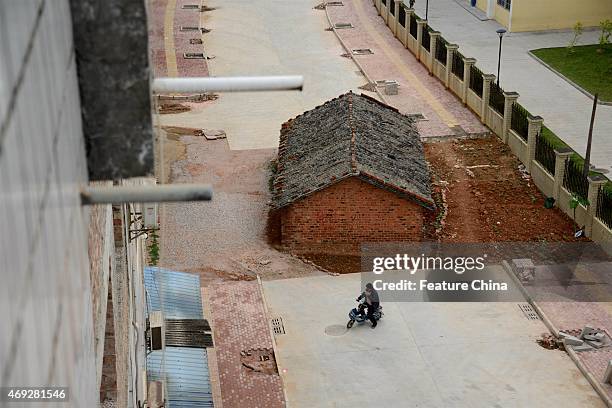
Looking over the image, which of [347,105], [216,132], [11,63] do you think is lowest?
[216,132]

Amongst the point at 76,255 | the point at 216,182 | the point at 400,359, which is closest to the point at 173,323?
the point at 400,359

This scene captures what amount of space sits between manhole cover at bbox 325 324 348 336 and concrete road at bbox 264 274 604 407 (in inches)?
0.7

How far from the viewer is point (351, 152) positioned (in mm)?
21672

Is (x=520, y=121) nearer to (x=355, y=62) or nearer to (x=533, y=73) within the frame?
(x=533, y=73)

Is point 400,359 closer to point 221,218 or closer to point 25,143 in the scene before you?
point 221,218

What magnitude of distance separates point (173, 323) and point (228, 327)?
7.87 ft

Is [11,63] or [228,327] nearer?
[11,63]

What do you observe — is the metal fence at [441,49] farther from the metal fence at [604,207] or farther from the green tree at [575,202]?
the metal fence at [604,207]

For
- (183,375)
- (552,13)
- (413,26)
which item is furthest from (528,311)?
(552,13)

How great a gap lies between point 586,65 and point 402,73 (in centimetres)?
630

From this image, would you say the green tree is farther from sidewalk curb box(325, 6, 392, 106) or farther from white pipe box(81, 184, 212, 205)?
white pipe box(81, 184, 212, 205)

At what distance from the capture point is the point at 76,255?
539 cm

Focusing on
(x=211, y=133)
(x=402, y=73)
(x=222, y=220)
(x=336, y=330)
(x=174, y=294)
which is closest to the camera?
(x=174, y=294)

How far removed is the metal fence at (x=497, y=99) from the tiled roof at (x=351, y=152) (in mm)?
3139
